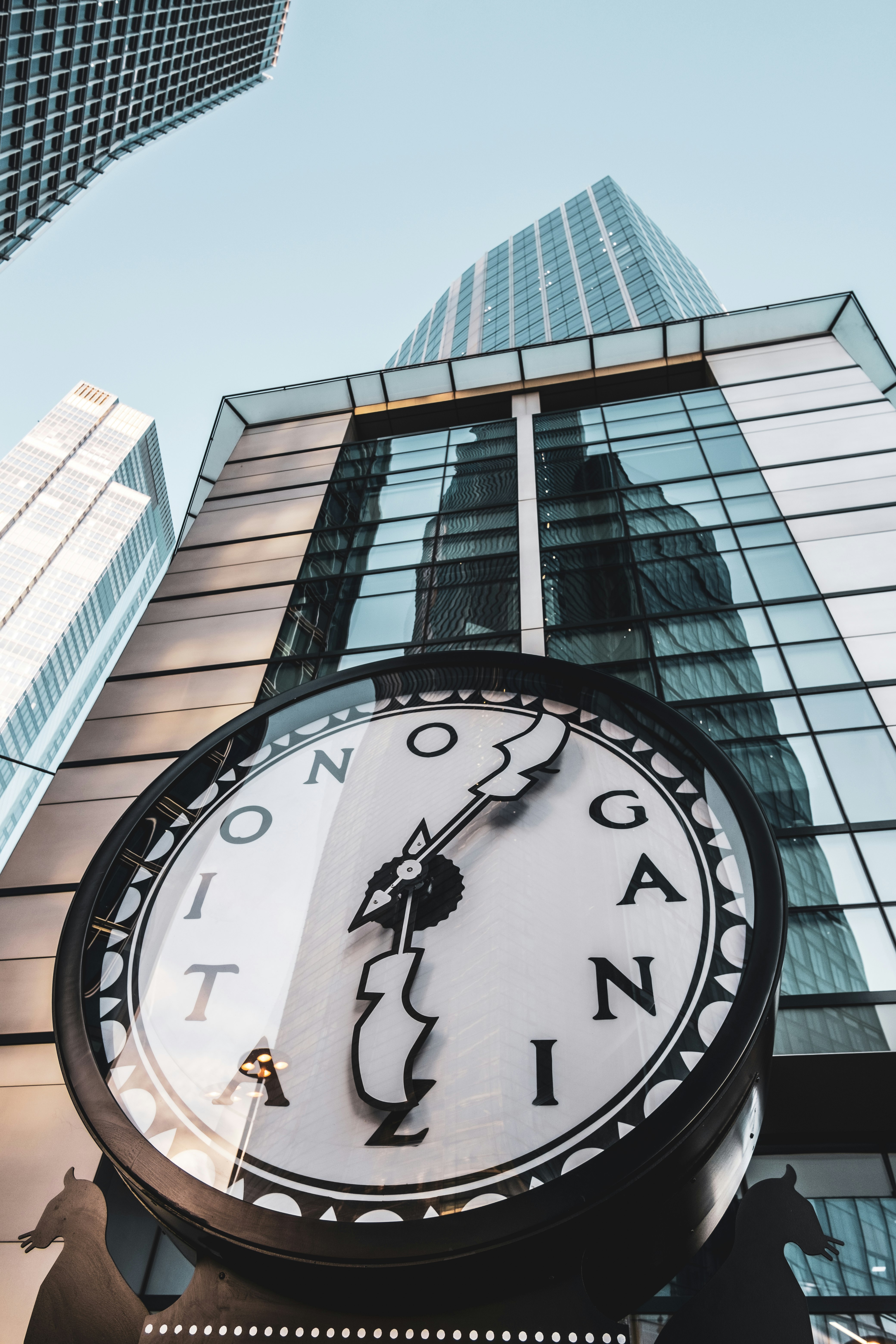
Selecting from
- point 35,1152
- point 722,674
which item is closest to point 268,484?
point 722,674

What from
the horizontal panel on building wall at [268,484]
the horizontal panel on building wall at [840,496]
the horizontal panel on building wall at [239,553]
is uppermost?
the horizontal panel on building wall at [268,484]

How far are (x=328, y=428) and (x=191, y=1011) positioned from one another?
15.8m

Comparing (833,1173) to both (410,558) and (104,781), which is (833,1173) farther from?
(410,558)

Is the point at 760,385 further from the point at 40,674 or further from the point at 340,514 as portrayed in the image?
the point at 40,674

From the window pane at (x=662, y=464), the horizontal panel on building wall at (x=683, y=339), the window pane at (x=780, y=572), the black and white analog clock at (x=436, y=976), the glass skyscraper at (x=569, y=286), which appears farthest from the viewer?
the glass skyscraper at (x=569, y=286)

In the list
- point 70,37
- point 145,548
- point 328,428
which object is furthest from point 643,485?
point 145,548

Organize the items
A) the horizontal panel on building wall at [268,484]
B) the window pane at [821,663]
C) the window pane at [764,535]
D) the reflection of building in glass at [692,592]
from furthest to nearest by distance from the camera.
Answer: the horizontal panel on building wall at [268,484]
the window pane at [764,535]
the window pane at [821,663]
the reflection of building in glass at [692,592]

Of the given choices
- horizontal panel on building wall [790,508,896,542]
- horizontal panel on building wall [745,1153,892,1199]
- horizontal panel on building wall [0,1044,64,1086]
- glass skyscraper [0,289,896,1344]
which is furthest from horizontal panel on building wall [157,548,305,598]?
horizontal panel on building wall [745,1153,892,1199]

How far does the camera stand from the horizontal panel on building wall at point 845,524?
37.3ft

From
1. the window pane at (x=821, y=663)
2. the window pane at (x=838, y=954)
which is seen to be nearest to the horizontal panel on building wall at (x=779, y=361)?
the window pane at (x=821, y=663)

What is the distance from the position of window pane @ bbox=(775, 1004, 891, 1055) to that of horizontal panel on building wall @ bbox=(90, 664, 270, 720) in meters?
7.21

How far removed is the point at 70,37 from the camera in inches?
1801

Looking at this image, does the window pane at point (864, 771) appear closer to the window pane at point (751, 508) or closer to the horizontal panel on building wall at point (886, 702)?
the horizontal panel on building wall at point (886, 702)

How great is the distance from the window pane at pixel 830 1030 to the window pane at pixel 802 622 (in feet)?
16.3
